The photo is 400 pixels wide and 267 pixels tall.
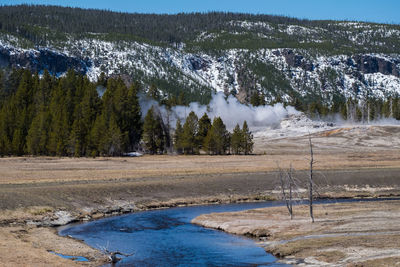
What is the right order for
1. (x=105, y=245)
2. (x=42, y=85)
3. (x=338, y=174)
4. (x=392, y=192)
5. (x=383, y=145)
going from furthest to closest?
(x=383, y=145) → (x=42, y=85) → (x=338, y=174) → (x=392, y=192) → (x=105, y=245)

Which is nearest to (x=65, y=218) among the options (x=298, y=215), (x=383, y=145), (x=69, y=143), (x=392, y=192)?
(x=298, y=215)

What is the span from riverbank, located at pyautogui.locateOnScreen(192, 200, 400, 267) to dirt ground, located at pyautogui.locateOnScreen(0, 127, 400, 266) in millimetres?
5969

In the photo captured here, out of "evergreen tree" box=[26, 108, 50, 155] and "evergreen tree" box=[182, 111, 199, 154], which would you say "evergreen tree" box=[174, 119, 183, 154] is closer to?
"evergreen tree" box=[182, 111, 199, 154]

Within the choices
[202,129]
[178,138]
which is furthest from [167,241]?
[202,129]

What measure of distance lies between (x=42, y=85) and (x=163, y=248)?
113 meters

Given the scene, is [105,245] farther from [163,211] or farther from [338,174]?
[338,174]

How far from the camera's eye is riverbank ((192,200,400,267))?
30.1 meters

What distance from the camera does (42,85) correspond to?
Answer: 141 metres

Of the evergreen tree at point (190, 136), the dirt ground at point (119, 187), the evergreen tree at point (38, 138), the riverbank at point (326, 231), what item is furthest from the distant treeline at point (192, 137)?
the riverbank at point (326, 231)

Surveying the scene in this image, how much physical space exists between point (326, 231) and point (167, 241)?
35.3 ft

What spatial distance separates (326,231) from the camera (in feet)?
124

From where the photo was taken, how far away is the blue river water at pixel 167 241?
107ft

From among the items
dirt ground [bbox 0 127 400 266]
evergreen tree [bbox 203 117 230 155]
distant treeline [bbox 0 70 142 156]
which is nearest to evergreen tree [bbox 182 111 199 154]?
evergreen tree [bbox 203 117 230 155]

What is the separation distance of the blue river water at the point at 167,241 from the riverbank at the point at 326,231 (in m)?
1.34
